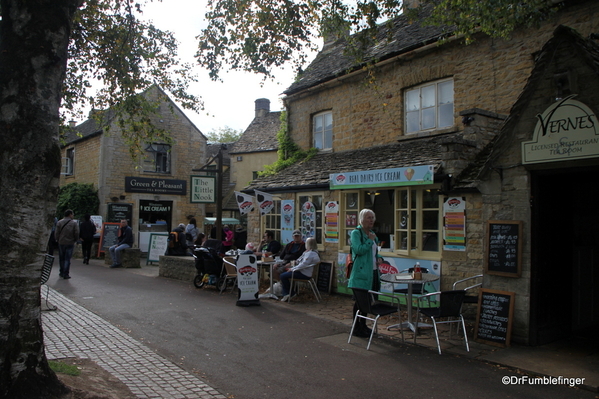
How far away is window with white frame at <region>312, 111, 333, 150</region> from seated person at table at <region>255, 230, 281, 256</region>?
328cm

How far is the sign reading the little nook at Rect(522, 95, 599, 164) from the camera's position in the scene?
19.3 ft

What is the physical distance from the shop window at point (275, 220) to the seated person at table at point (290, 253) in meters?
2.15

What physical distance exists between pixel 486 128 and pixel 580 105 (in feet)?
10.8

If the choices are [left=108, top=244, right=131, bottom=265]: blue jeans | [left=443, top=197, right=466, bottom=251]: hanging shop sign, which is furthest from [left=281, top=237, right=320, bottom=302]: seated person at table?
[left=108, top=244, right=131, bottom=265]: blue jeans

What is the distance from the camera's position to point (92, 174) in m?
24.9

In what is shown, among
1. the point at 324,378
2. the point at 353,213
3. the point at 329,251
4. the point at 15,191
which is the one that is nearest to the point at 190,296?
the point at 329,251

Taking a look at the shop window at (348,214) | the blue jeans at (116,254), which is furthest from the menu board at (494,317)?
the blue jeans at (116,254)

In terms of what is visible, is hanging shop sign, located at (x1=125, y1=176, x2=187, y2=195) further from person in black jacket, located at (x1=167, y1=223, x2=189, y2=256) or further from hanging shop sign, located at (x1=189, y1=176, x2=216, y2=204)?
person in black jacket, located at (x1=167, y1=223, x2=189, y2=256)

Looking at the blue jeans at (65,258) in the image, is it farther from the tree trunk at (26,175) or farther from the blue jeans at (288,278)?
the tree trunk at (26,175)

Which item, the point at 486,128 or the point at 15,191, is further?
the point at 486,128

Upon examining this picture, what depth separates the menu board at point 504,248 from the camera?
22.1ft

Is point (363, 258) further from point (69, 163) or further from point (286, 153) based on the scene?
point (69, 163)

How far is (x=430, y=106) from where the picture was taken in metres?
11.6

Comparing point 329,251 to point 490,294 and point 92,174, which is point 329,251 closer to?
point 490,294
